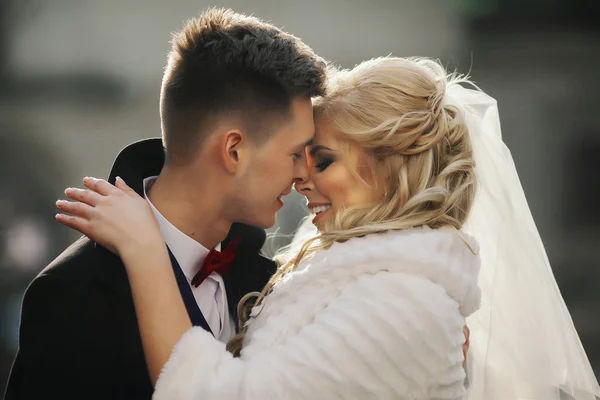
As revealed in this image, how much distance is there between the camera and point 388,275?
1.78 m

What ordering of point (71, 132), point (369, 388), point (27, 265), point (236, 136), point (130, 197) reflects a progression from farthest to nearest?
point (71, 132), point (27, 265), point (236, 136), point (130, 197), point (369, 388)

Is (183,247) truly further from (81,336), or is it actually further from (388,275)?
(388,275)

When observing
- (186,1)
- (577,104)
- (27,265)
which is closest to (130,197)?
(27,265)

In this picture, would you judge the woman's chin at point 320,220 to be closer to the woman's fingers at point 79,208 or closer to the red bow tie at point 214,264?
the red bow tie at point 214,264

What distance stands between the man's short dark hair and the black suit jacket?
0.44 m

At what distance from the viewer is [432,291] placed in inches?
69.2

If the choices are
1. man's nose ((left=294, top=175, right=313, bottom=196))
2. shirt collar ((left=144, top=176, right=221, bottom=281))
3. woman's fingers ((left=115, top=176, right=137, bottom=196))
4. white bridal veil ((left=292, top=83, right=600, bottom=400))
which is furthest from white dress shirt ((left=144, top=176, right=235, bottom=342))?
white bridal veil ((left=292, top=83, right=600, bottom=400))

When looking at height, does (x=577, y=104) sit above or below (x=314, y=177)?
below

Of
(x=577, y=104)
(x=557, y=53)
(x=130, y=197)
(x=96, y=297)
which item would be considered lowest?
(x=577, y=104)

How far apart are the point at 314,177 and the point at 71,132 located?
460cm

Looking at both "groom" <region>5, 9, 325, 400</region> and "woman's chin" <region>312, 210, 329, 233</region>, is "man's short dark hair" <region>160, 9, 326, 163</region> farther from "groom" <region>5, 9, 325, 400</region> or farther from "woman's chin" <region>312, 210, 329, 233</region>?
"woman's chin" <region>312, 210, 329, 233</region>

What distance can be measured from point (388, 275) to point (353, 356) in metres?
0.20

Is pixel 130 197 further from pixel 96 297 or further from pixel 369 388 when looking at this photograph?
pixel 369 388

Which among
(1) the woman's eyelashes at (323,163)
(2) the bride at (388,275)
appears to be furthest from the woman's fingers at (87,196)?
(1) the woman's eyelashes at (323,163)
